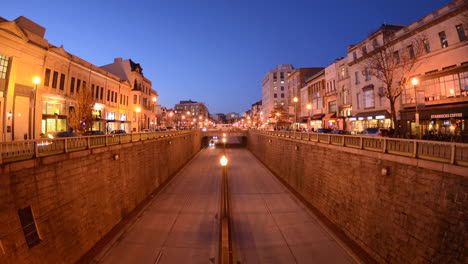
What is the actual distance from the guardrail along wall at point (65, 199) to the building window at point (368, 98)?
3224 cm

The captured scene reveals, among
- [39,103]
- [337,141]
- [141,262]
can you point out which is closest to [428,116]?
[337,141]

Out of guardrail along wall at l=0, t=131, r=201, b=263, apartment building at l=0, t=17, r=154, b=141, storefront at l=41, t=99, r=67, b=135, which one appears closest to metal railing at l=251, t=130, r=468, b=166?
guardrail along wall at l=0, t=131, r=201, b=263

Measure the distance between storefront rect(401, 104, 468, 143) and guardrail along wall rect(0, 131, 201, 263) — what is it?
939 inches

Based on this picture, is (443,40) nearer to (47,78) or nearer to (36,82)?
(36,82)

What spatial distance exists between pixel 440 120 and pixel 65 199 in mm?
33284

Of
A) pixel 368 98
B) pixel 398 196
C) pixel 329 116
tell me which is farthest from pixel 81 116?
pixel 329 116

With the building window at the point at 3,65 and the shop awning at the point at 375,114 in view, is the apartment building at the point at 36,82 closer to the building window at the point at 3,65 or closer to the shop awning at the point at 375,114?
the building window at the point at 3,65

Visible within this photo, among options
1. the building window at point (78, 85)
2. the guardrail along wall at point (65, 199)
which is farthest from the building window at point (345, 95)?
the building window at point (78, 85)

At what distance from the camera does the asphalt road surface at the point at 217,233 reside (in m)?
12.0

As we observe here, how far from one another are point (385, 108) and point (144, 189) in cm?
3111

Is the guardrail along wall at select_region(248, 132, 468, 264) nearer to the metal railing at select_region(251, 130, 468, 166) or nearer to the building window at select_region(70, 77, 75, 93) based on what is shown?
the metal railing at select_region(251, 130, 468, 166)

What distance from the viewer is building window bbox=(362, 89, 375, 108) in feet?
109

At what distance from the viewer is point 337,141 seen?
1580 centimetres

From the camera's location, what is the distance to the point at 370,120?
33594 mm
